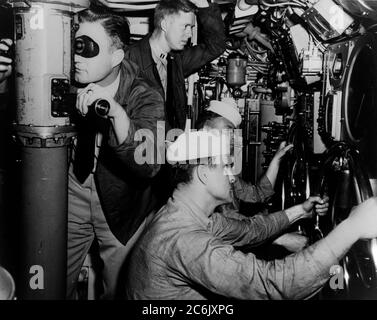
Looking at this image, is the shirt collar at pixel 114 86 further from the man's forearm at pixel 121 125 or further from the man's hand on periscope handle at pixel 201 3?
the man's hand on periscope handle at pixel 201 3

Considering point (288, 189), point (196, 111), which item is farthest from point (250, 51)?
point (288, 189)

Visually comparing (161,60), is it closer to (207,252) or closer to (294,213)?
(294,213)

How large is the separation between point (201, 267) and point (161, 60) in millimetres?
2183

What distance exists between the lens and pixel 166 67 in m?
3.38

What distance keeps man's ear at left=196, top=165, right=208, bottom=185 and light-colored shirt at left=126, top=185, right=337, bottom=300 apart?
4.0 inches

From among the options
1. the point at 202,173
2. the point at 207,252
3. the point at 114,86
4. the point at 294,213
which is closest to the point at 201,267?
the point at 207,252

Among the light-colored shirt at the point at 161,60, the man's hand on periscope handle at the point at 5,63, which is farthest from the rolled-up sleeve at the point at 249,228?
the light-colored shirt at the point at 161,60

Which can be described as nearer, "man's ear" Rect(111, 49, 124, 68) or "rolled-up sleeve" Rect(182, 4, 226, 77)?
"man's ear" Rect(111, 49, 124, 68)

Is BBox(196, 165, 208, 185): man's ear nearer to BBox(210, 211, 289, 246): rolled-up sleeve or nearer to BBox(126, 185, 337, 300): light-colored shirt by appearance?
BBox(126, 185, 337, 300): light-colored shirt

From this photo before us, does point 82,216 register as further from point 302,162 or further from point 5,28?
point 302,162

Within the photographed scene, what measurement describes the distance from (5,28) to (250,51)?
9.75 feet

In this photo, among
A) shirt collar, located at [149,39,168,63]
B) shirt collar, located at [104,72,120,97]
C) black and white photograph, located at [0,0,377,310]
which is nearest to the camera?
black and white photograph, located at [0,0,377,310]

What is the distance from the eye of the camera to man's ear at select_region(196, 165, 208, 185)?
167 cm

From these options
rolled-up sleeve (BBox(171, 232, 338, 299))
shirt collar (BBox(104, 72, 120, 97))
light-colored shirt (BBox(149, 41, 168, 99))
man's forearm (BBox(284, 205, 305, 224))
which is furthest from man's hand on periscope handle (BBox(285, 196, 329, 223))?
light-colored shirt (BBox(149, 41, 168, 99))
